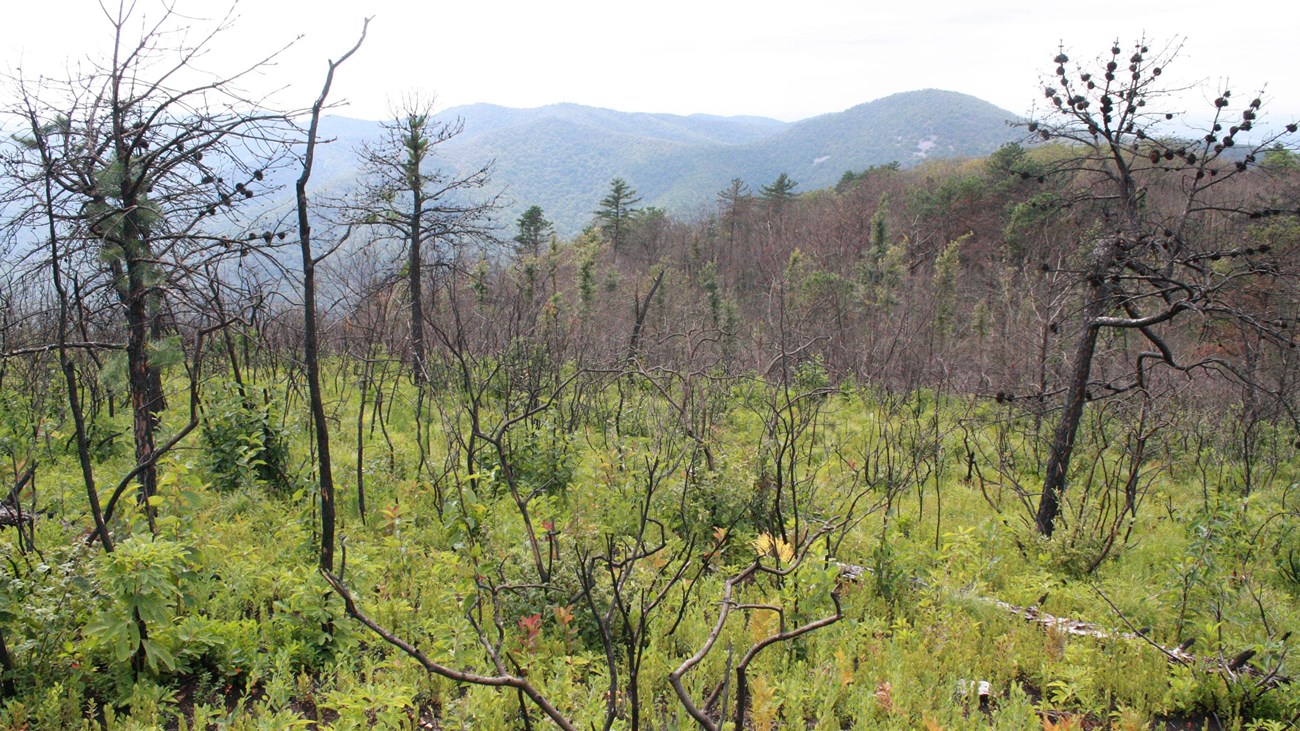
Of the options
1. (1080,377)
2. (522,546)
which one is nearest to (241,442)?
(522,546)

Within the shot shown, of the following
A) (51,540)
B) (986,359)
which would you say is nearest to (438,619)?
(51,540)

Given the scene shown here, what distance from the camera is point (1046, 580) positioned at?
505cm

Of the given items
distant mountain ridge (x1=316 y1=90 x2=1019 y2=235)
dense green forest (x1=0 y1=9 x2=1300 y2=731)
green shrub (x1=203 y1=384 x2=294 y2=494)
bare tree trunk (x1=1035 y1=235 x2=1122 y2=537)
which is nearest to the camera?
dense green forest (x1=0 y1=9 x2=1300 y2=731)

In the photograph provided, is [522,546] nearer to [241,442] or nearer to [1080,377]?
[241,442]

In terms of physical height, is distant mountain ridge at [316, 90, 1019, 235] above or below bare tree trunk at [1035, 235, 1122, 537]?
above

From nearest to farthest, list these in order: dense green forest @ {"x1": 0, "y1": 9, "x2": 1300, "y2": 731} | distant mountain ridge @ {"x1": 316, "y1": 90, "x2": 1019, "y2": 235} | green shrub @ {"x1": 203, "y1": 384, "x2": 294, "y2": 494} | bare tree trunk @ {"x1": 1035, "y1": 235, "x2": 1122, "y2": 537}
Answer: dense green forest @ {"x1": 0, "y1": 9, "x2": 1300, "y2": 731} → bare tree trunk @ {"x1": 1035, "y1": 235, "x2": 1122, "y2": 537} → green shrub @ {"x1": 203, "y1": 384, "x2": 294, "y2": 494} → distant mountain ridge @ {"x1": 316, "y1": 90, "x2": 1019, "y2": 235}

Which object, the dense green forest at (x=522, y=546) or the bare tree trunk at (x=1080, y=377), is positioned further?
the bare tree trunk at (x=1080, y=377)

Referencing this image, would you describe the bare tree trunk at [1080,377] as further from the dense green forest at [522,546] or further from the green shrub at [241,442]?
the green shrub at [241,442]

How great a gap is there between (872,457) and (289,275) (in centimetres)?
802

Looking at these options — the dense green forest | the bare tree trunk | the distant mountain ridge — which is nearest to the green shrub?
the dense green forest

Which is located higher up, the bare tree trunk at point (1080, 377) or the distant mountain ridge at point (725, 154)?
the distant mountain ridge at point (725, 154)

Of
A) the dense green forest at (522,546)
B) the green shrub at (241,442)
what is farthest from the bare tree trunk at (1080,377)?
the green shrub at (241,442)

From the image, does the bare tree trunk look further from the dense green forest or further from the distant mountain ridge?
the distant mountain ridge

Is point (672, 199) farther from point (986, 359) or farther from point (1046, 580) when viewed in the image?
point (1046, 580)
